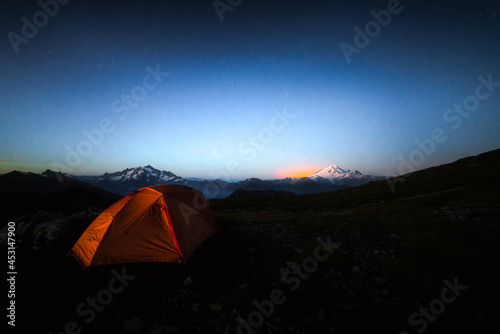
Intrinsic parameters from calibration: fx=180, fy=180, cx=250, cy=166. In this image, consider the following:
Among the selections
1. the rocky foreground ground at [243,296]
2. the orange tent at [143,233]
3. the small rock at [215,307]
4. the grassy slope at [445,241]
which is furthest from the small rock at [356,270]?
the orange tent at [143,233]

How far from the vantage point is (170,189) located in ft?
32.9

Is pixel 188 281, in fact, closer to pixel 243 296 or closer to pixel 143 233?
pixel 243 296

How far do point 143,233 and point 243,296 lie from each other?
5.43 meters

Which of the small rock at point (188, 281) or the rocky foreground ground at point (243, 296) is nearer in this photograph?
the rocky foreground ground at point (243, 296)

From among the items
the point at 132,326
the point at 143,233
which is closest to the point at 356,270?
the point at 132,326

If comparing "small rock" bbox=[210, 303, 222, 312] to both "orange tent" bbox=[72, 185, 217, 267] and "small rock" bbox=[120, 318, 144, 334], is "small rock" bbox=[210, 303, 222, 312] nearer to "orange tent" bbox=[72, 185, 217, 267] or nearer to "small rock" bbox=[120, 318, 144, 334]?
"small rock" bbox=[120, 318, 144, 334]

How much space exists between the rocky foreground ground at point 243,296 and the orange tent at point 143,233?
0.47m

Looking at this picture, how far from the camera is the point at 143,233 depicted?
26.7 ft

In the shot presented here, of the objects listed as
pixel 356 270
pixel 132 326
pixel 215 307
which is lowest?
pixel 356 270

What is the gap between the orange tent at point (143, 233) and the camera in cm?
771

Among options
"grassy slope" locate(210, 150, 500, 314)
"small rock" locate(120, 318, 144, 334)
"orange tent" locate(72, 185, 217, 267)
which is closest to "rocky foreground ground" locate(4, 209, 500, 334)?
"small rock" locate(120, 318, 144, 334)

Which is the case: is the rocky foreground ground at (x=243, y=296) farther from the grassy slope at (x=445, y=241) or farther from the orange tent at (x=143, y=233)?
the orange tent at (x=143, y=233)

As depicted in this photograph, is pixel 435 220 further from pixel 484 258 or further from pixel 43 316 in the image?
pixel 43 316

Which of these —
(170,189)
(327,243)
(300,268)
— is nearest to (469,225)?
(327,243)
